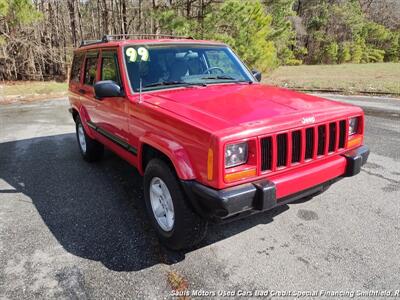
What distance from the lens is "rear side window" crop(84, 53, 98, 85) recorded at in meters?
4.83

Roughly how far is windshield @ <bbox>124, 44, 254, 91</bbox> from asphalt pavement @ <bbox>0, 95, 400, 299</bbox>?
1.54 metres

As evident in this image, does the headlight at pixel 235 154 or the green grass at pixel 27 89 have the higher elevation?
the headlight at pixel 235 154

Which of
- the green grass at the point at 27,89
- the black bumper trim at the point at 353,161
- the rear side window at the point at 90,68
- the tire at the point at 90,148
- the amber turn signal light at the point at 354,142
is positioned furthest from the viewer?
the green grass at the point at 27,89

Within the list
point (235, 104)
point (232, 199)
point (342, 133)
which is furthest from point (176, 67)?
point (232, 199)

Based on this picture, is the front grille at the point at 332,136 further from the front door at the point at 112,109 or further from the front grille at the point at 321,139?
the front door at the point at 112,109

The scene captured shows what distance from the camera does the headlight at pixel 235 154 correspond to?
99.9 inches

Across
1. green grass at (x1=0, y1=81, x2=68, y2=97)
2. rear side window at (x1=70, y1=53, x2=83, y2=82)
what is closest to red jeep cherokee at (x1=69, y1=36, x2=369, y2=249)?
rear side window at (x1=70, y1=53, x2=83, y2=82)

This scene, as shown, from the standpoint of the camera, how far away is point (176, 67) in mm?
3977

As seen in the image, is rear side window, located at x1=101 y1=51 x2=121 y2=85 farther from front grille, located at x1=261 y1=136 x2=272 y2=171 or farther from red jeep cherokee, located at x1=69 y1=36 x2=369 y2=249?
front grille, located at x1=261 y1=136 x2=272 y2=171

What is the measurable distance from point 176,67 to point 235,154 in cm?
182

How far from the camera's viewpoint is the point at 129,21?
2378 cm

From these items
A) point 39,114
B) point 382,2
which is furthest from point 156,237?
point 382,2

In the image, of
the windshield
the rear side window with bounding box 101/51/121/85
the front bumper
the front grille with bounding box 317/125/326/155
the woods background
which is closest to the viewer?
the front bumper

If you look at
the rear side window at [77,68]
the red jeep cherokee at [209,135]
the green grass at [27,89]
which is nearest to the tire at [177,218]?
the red jeep cherokee at [209,135]
